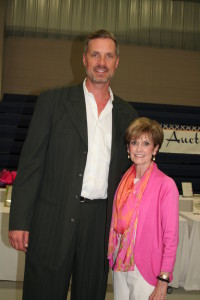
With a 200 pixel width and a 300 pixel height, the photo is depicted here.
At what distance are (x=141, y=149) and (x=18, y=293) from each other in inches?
69.8

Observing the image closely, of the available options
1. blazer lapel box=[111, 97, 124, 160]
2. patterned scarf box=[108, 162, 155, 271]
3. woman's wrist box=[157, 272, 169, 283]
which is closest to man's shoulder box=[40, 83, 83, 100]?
blazer lapel box=[111, 97, 124, 160]

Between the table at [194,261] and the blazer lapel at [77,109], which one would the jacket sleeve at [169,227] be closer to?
the blazer lapel at [77,109]

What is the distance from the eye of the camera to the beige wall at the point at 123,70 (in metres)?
7.01

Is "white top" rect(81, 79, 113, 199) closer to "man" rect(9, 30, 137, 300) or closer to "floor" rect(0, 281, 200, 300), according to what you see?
"man" rect(9, 30, 137, 300)

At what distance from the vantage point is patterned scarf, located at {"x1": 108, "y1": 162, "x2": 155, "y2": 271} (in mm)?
1501

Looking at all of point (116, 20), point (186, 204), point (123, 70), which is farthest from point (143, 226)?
point (116, 20)

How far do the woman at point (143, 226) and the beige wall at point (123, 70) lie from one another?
18.4 ft

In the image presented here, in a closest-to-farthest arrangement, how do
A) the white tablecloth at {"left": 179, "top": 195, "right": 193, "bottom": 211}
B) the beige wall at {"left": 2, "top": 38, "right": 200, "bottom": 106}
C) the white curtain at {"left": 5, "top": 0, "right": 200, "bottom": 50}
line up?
the white tablecloth at {"left": 179, "top": 195, "right": 193, "bottom": 211}, the beige wall at {"left": 2, "top": 38, "right": 200, "bottom": 106}, the white curtain at {"left": 5, "top": 0, "right": 200, "bottom": 50}

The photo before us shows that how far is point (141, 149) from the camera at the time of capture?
156cm

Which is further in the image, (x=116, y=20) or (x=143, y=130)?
(x=116, y=20)

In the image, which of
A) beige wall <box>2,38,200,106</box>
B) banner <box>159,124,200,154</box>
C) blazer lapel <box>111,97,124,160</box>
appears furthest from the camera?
beige wall <box>2,38,200,106</box>

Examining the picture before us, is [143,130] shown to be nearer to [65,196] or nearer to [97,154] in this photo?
[97,154]

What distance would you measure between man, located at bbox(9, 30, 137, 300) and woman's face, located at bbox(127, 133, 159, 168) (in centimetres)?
8

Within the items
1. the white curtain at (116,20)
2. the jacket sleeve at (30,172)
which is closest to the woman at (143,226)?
the jacket sleeve at (30,172)
